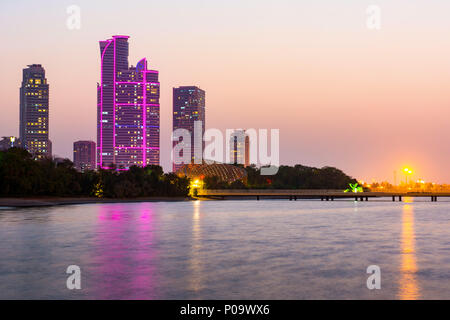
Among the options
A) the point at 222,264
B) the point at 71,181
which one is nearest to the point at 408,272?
the point at 222,264

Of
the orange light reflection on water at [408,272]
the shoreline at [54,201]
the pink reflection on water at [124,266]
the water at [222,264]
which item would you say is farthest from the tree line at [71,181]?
the orange light reflection on water at [408,272]

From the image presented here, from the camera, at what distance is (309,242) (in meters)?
40.1

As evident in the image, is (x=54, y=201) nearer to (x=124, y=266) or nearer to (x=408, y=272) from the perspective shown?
(x=124, y=266)

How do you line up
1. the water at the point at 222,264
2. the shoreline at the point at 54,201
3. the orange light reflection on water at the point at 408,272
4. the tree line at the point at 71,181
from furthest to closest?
the tree line at the point at 71,181 → the shoreline at the point at 54,201 → the water at the point at 222,264 → the orange light reflection on water at the point at 408,272

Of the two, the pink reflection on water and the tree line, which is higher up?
the tree line

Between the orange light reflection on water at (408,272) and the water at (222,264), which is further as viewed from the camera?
the water at (222,264)

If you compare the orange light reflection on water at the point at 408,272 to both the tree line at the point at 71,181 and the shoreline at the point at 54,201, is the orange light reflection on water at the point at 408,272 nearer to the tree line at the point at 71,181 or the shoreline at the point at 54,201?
the shoreline at the point at 54,201

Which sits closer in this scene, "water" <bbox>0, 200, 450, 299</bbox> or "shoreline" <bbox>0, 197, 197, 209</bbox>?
"water" <bbox>0, 200, 450, 299</bbox>

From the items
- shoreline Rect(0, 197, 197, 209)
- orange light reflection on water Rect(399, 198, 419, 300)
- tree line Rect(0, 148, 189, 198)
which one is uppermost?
tree line Rect(0, 148, 189, 198)

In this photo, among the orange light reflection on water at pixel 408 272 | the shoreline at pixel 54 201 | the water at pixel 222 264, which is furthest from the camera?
the shoreline at pixel 54 201

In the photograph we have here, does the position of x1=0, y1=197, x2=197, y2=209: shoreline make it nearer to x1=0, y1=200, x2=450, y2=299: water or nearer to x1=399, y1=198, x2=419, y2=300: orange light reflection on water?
x1=0, y1=200, x2=450, y2=299: water

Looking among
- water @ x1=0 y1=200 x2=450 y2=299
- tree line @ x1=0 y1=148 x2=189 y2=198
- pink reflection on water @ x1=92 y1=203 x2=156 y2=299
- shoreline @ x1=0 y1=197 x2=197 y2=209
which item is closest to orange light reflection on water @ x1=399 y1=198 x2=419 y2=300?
water @ x1=0 y1=200 x2=450 y2=299

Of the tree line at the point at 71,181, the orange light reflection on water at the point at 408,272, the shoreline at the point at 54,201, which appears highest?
the tree line at the point at 71,181
